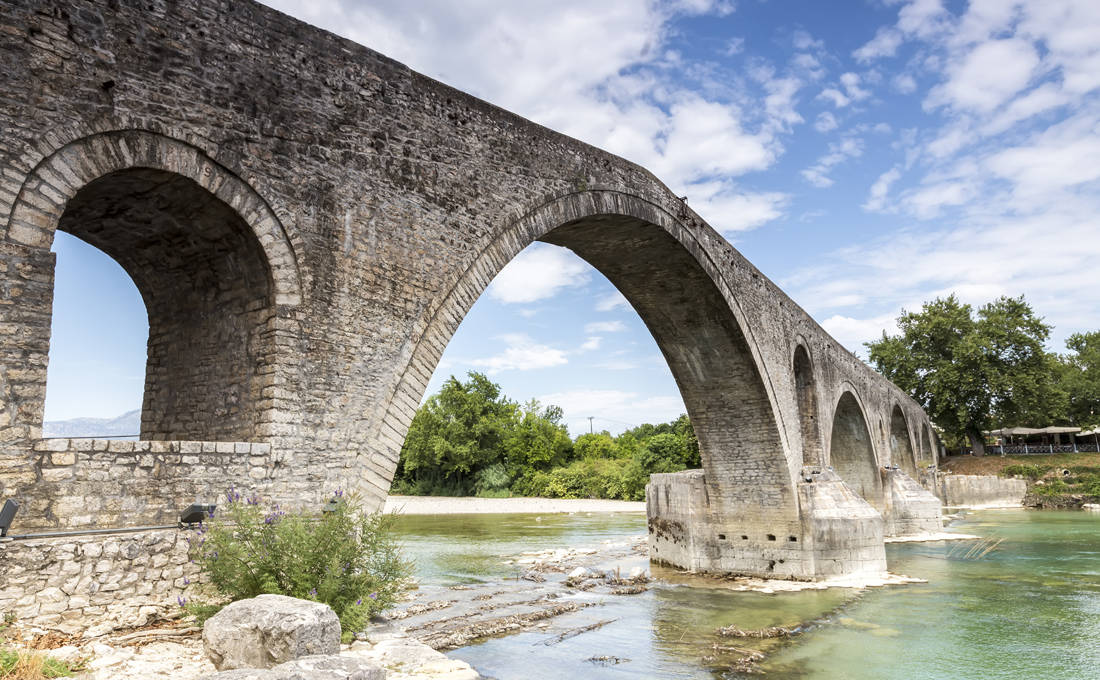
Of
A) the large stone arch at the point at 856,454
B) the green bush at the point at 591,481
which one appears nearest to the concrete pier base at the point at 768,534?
the large stone arch at the point at 856,454

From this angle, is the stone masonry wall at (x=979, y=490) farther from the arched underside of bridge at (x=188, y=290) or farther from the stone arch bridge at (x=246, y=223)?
the arched underside of bridge at (x=188, y=290)

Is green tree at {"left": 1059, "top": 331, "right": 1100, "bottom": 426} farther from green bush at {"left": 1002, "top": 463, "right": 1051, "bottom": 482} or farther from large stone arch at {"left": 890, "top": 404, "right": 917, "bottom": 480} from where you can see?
large stone arch at {"left": 890, "top": 404, "right": 917, "bottom": 480}

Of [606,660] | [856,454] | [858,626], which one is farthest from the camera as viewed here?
[856,454]

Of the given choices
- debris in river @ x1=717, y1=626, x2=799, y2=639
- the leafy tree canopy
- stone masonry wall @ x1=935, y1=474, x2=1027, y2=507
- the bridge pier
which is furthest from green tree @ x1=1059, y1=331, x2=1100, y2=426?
debris in river @ x1=717, y1=626, x2=799, y2=639

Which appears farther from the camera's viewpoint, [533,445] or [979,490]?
[533,445]

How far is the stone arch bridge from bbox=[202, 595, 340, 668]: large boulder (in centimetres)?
137

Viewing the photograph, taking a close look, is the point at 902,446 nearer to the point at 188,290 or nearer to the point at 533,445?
the point at 533,445

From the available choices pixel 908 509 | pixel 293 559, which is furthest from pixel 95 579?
pixel 908 509

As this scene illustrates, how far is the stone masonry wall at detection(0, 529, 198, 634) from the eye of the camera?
162 inches

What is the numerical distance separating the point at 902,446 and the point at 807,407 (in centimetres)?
2060

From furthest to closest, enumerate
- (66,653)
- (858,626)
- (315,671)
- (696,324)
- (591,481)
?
1. (591,481)
2. (696,324)
3. (858,626)
4. (66,653)
5. (315,671)

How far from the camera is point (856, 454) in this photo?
23547mm

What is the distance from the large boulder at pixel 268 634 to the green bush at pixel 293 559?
2.00 feet

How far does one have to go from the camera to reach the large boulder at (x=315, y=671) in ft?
10.1
